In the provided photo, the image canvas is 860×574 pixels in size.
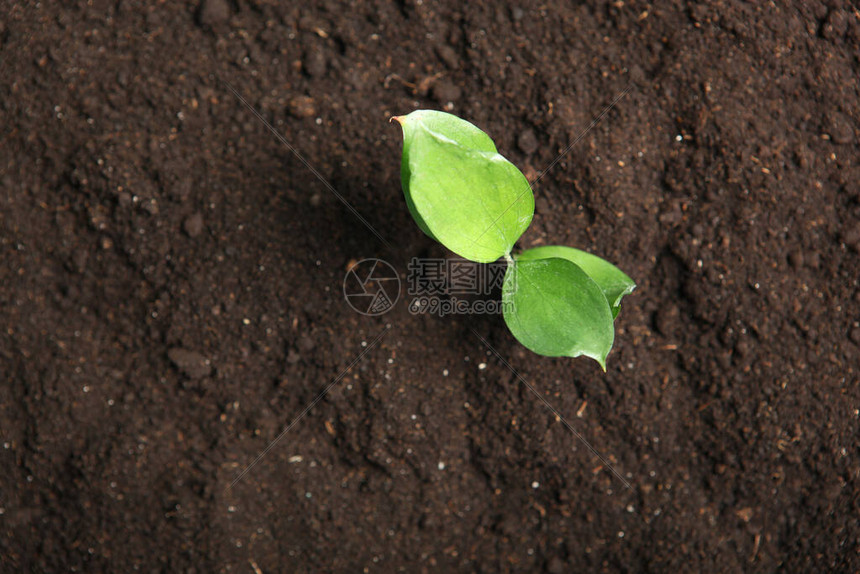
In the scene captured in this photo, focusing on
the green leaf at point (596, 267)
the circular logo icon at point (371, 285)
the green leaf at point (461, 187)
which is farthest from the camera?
the circular logo icon at point (371, 285)

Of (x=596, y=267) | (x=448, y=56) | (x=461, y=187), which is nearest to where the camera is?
(x=461, y=187)

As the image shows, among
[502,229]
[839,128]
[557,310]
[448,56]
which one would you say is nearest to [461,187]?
[502,229]

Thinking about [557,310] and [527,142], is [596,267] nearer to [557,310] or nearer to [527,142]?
[557,310]

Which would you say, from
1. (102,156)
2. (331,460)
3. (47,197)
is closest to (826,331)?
(331,460)

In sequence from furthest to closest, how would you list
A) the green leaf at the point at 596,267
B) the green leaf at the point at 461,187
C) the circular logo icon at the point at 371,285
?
1. the circular logo icon at the point at 371,285
2. the green leaf at the point at 596,267
3. the green leaf at the point at 461,187

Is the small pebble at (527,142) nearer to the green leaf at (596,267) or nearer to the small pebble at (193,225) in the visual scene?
the green leaf at (596,267)

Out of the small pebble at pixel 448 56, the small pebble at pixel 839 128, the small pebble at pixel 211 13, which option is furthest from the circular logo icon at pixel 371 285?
the small pebble at pixel 839 128

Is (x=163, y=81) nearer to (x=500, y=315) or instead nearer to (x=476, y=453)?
(x=500, y=315)
